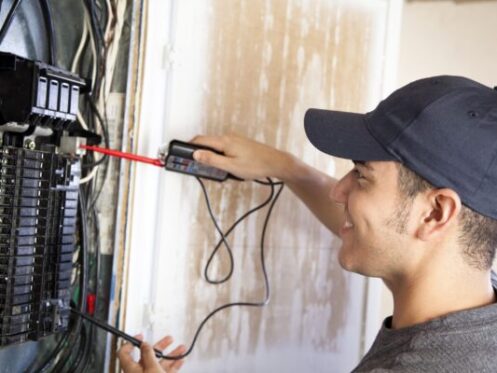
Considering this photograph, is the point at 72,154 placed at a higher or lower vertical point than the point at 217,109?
lower

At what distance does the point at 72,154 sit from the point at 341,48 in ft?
2.63

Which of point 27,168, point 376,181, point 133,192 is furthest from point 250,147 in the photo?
point 27,168

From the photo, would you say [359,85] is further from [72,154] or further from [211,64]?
[72,154]

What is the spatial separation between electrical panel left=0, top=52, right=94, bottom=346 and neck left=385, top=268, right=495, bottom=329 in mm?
628

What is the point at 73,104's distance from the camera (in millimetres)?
984

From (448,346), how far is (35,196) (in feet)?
2.33

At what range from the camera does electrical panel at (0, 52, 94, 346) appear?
91cm

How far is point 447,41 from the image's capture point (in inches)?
74.5

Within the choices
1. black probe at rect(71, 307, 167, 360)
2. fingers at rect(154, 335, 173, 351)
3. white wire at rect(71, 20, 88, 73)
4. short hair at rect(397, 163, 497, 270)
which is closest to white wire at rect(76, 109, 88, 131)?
white wire at rect(71, 20, 88, 73)

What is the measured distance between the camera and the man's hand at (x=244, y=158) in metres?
1.21

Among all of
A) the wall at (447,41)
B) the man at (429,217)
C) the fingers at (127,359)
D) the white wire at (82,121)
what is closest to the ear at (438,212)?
the man at (429,217)

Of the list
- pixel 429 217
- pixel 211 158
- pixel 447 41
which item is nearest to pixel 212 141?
pixel 211 158

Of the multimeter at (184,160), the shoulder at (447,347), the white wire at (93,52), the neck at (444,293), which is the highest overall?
the white wire at (93,52)

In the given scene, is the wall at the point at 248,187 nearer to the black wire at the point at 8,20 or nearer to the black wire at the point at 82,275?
the black wire at the point at 82,275
